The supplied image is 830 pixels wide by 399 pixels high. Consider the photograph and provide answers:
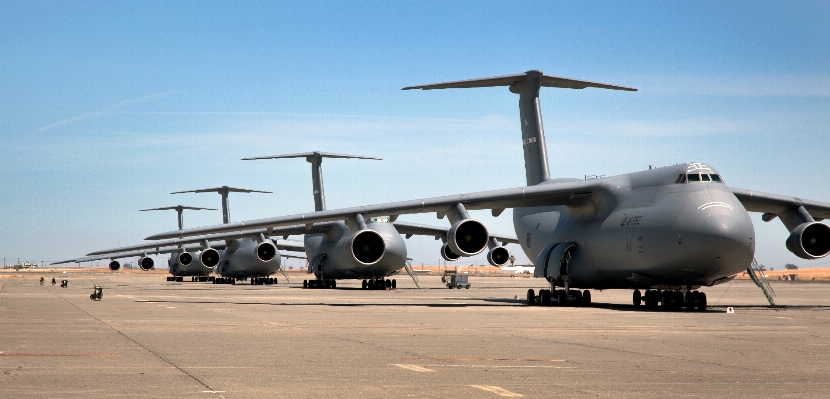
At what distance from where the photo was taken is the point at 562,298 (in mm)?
25891

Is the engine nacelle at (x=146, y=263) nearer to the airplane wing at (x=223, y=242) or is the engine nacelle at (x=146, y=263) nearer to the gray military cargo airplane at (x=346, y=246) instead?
the airplane wing at (x=223, y=242)

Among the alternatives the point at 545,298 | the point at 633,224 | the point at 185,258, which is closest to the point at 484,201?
the point at 545,298

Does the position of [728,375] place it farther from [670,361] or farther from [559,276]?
[559,276]

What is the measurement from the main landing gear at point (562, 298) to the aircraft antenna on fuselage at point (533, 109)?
4.67 meters

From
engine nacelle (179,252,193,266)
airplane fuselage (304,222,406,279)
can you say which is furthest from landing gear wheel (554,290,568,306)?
engine nacelle (179,252,193,266)

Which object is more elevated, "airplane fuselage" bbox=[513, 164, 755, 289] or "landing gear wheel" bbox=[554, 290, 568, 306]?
"airplane fuselage" bbox=[513, 164, 755, 289]

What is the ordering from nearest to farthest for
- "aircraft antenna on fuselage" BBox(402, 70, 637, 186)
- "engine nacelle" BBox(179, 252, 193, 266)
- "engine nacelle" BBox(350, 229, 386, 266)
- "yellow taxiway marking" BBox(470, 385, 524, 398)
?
"yellow taxiway marking" BBox(470, 385, 524, 398), "engine nacelle" BBox(350, 229, 386, 266), "aircraft antenna on fuselage" BBox(402, 70, 637, 186), "engine nacelle" BBox(179, 252, 193, 266)

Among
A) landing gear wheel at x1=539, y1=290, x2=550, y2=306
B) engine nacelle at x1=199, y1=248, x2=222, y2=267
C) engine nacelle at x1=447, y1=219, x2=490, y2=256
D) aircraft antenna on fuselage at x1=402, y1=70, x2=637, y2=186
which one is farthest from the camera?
engine nacelle at x1=199, y1=248, x2=222, y2=267

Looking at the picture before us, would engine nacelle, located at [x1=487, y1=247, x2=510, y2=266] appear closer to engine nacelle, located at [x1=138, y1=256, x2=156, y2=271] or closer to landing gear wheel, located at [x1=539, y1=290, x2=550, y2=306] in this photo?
landing gear wheel, located at [x1=539, y1=290, x2=550, y2=306]

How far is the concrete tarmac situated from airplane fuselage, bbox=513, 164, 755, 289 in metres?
2.64

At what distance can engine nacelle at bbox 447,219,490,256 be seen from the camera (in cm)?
2286

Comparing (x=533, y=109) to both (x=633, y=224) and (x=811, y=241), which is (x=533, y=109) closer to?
(x=633, y=224)

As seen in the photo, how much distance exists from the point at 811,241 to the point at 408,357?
16335 millimetres

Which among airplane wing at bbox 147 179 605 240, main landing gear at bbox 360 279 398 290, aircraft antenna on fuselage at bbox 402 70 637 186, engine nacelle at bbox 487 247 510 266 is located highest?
aircraft antenna on fuselage at bbox 402 70 637 186
